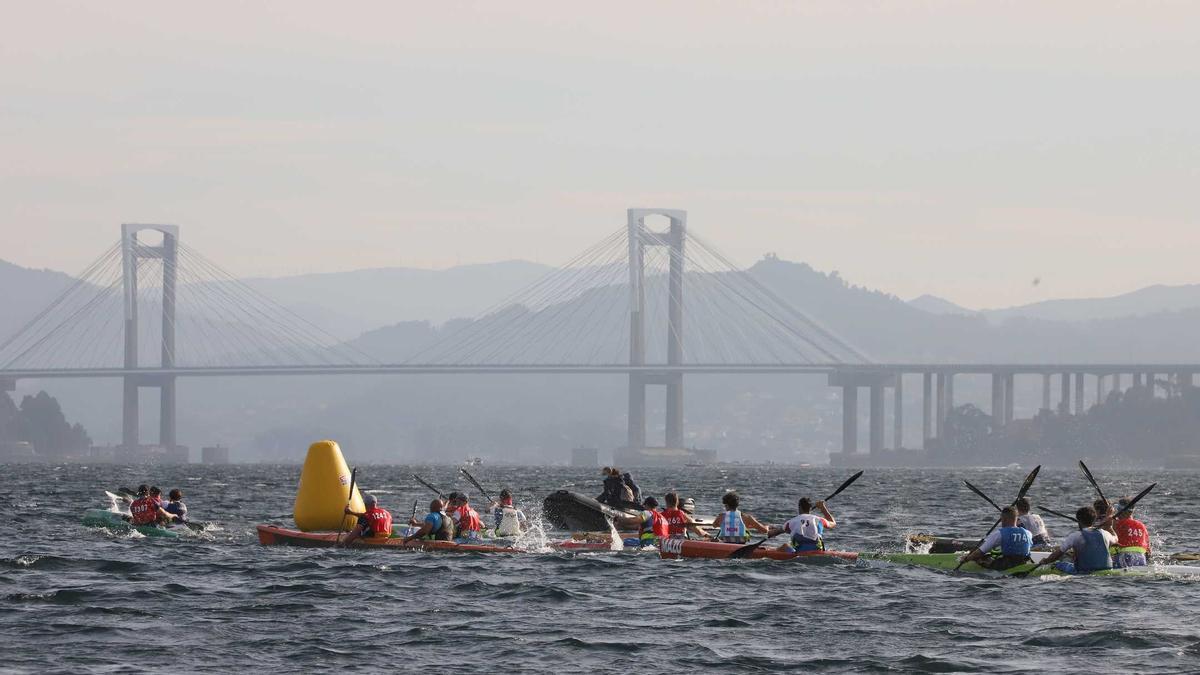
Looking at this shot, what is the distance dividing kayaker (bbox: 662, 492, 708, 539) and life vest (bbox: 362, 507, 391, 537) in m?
4.64

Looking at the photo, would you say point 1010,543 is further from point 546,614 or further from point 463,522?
point 463,522

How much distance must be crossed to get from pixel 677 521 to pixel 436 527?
3.95 meters

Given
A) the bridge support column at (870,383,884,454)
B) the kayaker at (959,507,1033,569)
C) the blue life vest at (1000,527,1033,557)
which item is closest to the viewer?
the kayaker at (959,507,1033,569)

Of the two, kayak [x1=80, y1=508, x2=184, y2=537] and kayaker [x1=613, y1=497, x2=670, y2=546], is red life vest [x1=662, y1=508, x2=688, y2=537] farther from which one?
kayak [x1=80, y1=508, x2=184, y2=537]

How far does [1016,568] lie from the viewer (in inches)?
1109

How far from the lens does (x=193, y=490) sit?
237 ft

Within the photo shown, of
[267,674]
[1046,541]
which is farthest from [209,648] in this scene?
[1046,541]

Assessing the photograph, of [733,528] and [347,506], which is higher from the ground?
[347,506]

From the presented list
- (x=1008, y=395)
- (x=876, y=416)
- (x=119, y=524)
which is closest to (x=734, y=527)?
(x=119, y=524)

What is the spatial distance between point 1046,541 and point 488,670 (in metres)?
12.6

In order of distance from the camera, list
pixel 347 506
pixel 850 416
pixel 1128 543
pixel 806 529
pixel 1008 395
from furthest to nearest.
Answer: pixel 850 416 → pixel 1008 395 → pixel 347 506 → pixel 806 529 → pixel 1128 543

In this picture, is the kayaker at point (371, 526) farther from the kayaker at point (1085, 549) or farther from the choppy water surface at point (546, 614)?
the kayaker at point (1085, 549)

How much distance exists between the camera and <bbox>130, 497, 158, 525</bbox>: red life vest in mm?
36250

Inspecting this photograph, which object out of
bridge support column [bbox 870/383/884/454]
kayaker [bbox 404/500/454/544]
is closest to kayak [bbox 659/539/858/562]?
kayaker [bbox 404/500/454/544]
